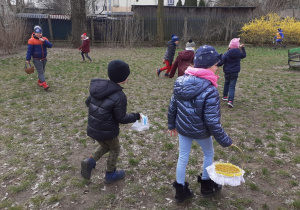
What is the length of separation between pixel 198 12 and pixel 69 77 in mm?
15008

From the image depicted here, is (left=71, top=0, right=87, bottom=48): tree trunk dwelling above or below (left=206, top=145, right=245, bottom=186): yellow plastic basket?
above

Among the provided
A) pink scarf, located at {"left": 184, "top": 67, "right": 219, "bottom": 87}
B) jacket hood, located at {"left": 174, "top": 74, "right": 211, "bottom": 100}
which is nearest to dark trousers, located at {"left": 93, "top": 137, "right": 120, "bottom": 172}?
jacket hood, located at {"left": 174, "top": 74, "right": 211, "bottom": 100}

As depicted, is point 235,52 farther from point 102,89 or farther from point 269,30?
point 269,30

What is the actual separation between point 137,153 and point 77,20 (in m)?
16.4

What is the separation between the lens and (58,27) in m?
19.6

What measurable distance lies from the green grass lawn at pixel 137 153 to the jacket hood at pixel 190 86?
137cm

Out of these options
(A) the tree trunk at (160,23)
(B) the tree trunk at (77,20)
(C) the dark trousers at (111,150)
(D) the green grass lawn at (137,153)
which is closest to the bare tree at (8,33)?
(B) the tree trunk at (77,20)

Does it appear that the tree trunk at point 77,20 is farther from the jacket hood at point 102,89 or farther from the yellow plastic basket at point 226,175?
the yellow plastic basket at point 226,175

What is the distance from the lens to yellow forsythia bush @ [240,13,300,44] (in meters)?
18.3

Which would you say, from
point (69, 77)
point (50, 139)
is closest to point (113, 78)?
point (50, 139)

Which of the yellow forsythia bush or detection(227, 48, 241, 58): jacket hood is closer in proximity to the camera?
detection(227, 48, 241, 58): jacket hood

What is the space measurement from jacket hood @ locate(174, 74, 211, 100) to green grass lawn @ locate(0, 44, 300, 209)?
137 cm

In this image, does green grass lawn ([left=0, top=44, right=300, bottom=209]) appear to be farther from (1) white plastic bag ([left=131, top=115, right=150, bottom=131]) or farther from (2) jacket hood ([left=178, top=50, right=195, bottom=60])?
(2) jacket hood ([left=178, top=50, right=195, bottom=60])

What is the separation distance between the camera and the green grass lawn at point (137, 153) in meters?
3.00
